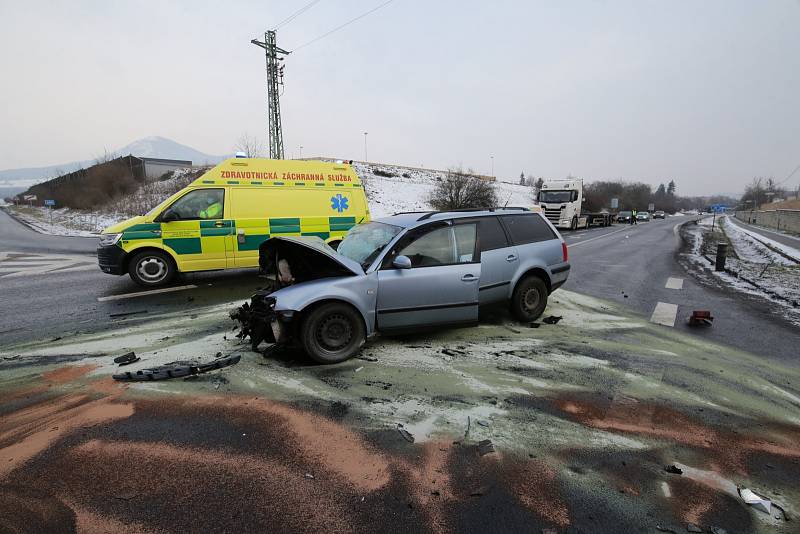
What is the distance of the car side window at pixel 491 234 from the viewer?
17.2 ft

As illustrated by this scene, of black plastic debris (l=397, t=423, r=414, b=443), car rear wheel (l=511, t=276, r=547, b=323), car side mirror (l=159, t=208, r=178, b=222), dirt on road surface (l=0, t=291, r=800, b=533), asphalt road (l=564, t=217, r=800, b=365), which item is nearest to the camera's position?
dirt on road surface (l=0, t=291, r=800, b=533)

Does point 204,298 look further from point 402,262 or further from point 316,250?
point 402,262

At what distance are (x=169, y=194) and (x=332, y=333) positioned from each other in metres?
38.0

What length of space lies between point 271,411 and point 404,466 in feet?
4.12

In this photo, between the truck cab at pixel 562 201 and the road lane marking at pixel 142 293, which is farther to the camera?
the truck cab at pixel 562 201

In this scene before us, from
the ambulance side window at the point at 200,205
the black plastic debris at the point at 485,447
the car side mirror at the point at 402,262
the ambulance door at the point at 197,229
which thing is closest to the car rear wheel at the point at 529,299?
the car side mirror at the point at 402,262

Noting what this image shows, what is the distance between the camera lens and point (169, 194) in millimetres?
36000

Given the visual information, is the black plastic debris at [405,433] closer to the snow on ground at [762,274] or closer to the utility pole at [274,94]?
the snow on ground at [762,274]

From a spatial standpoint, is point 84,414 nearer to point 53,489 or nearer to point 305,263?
point 53,489

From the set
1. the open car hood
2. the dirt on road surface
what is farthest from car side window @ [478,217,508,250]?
the open car hood

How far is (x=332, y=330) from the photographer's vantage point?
14.0 ft

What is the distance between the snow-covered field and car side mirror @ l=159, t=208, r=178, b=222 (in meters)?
17.3

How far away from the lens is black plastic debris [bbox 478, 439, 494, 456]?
2.81 m

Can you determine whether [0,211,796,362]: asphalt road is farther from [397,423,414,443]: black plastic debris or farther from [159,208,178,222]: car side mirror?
[397,423,414,443]: black plastic debris
